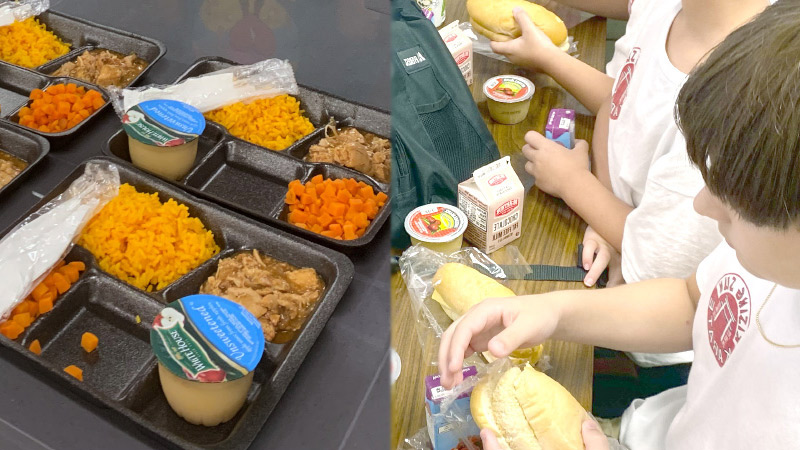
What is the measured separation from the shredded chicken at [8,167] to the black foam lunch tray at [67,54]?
0.07 m

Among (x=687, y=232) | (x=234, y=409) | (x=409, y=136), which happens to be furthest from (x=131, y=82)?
(x=687, y=232)

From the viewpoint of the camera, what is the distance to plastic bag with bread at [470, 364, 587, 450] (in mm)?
806

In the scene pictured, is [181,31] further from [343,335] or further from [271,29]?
[343,335]

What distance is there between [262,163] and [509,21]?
65 cm

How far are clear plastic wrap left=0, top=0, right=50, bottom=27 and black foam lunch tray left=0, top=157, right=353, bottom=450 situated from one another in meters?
0.68

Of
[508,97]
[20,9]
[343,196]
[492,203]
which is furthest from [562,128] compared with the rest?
[20,9]

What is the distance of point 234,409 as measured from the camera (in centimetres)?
100

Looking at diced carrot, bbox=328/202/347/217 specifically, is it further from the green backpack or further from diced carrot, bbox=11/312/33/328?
diced carrot, bbox=11/312/33/328

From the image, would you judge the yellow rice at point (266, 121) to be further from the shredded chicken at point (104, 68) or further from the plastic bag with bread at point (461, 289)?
the plastic bag with bread at point (461, 289)

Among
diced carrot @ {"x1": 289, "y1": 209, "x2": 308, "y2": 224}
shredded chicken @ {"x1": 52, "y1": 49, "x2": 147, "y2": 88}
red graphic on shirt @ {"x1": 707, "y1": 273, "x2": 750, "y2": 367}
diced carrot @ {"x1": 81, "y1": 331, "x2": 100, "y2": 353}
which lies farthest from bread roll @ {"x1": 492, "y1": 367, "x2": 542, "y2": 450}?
shredded chicken @ {"x1": 52, "y1": 49, "x2": 147, "y2": 88}

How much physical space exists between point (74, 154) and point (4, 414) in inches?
25.1

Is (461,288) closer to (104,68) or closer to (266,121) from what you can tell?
(266,121)

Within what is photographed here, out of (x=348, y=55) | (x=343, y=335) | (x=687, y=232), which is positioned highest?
(x=687, y=232)

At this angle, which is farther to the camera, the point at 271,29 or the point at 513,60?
the point at 271,29
